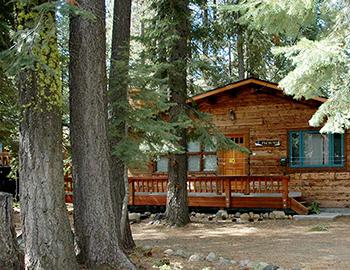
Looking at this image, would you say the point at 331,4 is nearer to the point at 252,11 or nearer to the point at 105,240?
the point at 252,11

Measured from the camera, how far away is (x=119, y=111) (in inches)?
281

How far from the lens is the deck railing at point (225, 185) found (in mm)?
12789

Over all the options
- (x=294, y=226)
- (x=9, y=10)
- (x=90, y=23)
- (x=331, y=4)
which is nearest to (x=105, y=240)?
(x=90, y=23)

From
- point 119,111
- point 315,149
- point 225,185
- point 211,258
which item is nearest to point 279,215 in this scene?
point 225,185

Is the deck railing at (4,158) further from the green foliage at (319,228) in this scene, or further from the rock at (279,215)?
the green foliage at (319,228)

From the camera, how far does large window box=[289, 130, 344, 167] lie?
1349 centimetres

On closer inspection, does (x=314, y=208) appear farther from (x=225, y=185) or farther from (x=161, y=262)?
(x=161, y=262)

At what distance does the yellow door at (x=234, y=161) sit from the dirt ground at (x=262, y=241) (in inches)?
119

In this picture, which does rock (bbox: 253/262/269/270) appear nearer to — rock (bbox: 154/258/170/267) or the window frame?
rock (bbox: 154/258/170/267)

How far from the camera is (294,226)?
36.3ft

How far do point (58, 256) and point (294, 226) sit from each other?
24.9 ft

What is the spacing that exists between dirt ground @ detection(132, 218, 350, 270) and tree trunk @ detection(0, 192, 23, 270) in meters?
2.02

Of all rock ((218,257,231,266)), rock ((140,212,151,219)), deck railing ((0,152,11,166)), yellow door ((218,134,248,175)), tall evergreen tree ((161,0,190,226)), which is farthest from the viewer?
deck railing ((0,152,11,166))

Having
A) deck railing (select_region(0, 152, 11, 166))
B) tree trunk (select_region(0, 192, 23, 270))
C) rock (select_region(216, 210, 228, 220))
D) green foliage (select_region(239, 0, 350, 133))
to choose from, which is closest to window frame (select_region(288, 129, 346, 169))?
rock (select_region(216, 210, 228, 220))
